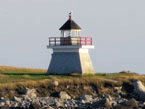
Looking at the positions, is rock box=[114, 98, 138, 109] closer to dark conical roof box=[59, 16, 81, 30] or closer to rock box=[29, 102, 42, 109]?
rock box=[29, 102, 42, 109]

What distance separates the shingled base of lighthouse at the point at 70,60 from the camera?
46.0m

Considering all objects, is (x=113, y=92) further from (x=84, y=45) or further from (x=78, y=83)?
(x=84, y=45)

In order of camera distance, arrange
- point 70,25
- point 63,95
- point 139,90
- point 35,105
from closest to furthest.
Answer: point 35,105
point 63,95
point 139,90
point 70,25

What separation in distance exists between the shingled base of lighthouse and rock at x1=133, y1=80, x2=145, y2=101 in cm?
589

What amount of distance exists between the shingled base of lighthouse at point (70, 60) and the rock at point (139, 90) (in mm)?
5895

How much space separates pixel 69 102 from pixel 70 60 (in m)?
9.42

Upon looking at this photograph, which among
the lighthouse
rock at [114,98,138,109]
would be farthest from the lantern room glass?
rock at [114,98,138,109]

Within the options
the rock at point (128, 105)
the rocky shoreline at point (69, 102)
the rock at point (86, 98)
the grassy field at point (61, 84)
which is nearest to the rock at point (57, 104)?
the rocky shoreline at point (69, 102)

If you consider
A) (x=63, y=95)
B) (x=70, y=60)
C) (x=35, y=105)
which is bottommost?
(x=35, y=105)

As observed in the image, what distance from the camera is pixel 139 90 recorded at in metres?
41.5

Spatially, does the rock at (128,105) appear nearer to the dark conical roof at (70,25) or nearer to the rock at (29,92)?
the rock at (29,92)

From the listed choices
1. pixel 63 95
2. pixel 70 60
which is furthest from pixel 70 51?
pixel 63 95

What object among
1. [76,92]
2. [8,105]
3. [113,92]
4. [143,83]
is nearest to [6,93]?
[8,105]

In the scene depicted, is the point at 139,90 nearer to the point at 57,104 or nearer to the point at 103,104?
the point at 103,104
